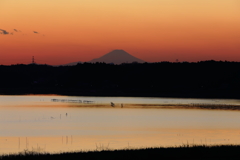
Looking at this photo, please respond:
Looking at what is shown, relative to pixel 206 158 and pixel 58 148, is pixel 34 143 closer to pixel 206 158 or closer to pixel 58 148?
pixel 58 148

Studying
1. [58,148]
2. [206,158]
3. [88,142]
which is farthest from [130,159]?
[88,142]

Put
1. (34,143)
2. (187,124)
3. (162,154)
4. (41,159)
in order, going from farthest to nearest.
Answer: (187,124), (34,143), (162,154), (41,159)

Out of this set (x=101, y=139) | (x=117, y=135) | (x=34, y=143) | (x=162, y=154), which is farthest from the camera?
(x=117, y=135)

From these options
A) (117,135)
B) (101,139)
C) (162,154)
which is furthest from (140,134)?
(162,154)

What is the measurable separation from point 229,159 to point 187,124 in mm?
46799

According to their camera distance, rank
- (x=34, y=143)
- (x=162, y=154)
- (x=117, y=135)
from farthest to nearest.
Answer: (x=117, y=135) → (x=34, y=143) → (x=162, y=154)

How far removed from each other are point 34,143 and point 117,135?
11393 mm

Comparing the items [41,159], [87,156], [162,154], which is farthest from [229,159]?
[41,159]

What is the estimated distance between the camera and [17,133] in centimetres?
5303

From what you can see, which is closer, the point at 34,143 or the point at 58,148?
the point at 58,148

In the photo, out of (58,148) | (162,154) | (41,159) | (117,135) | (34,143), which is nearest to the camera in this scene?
(41,159)

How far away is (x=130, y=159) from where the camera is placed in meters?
23.2

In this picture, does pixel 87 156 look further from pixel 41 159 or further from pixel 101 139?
pixel 101 139

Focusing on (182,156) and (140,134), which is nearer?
(182,156)
